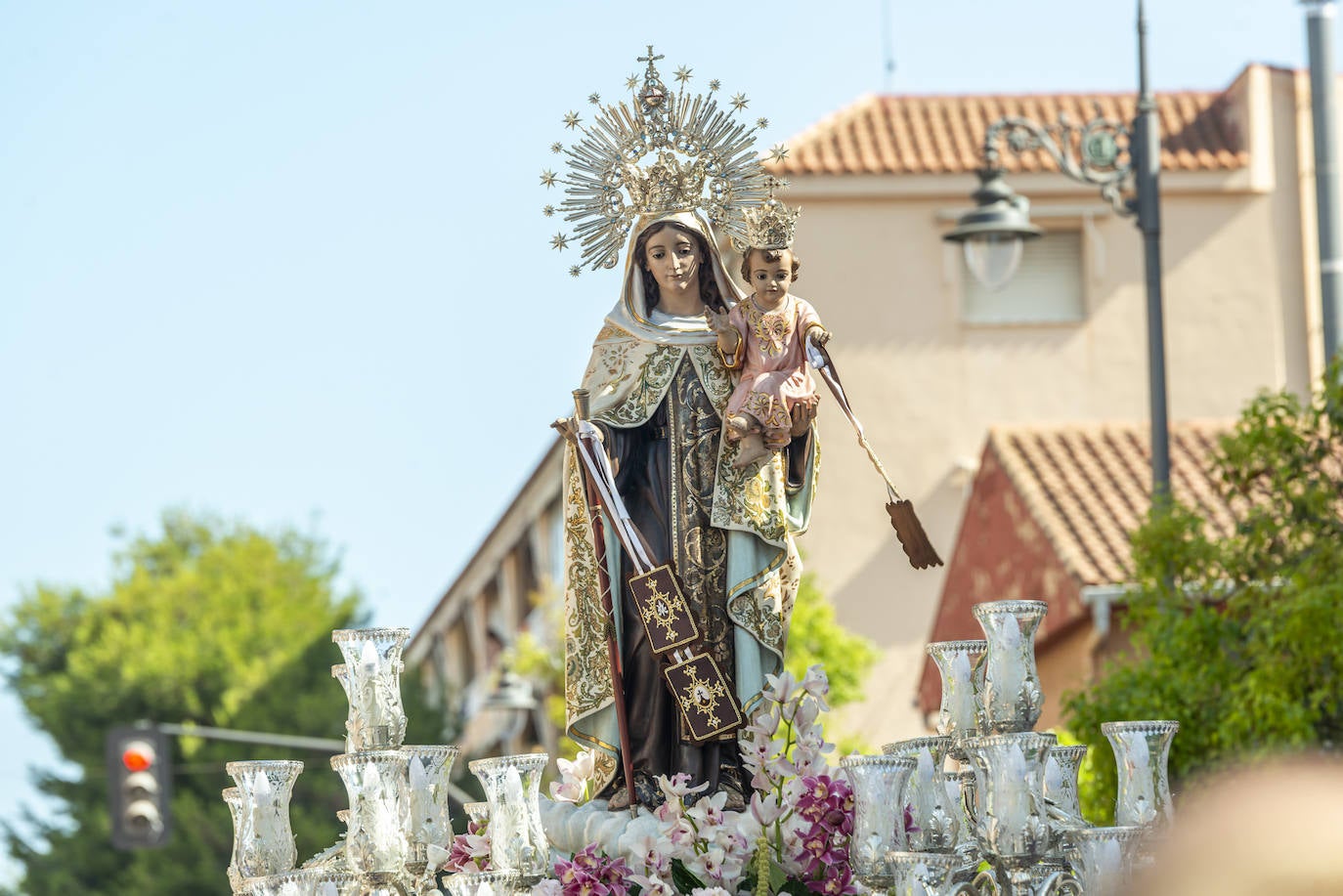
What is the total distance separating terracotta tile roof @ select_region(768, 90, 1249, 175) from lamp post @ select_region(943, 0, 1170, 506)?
41.0ft

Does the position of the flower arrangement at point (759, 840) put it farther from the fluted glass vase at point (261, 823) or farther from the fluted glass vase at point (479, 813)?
the fluted glass vase at point (261, 823)

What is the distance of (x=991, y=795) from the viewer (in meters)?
5.71

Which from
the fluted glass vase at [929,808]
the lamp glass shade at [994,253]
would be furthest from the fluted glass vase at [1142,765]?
the lamp glass shade at [994,253]

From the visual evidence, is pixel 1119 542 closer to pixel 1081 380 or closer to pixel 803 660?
pixel 803 660

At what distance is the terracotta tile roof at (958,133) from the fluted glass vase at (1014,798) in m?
22.7

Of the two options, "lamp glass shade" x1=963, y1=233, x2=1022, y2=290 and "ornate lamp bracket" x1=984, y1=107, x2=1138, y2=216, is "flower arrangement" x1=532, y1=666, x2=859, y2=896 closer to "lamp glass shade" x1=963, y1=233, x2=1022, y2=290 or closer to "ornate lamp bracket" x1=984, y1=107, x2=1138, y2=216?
"ornate lamp bracket" x1=984, y1=107, x2=1138, y2=216

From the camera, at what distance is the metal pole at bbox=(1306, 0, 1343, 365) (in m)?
17.2

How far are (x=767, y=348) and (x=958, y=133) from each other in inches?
870

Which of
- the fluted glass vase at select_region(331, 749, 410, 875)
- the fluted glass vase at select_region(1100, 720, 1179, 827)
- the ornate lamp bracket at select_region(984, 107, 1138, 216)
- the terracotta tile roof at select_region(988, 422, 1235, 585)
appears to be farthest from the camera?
the terracotta tile roof at select_region(988, 422, 1235, 585)

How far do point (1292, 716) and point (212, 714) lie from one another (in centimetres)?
2858

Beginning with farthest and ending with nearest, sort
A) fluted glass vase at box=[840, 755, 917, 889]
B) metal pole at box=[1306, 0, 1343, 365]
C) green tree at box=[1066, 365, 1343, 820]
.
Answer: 1. metal pole at box=[1306, 0, 1343, 365]
2. green tree at box=[1066, 365, 1343, 820]
3. fluted glass vase at box=[840, 755, 917, 889]

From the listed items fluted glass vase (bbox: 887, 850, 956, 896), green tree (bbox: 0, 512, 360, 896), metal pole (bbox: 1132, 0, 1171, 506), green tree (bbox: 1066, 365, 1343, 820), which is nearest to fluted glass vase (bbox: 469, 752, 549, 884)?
fluted glass vase (bbox: 887, 850, 956, 896)

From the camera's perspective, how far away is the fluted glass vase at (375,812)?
6.19 m

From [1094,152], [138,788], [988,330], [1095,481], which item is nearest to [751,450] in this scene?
[1094,152]
